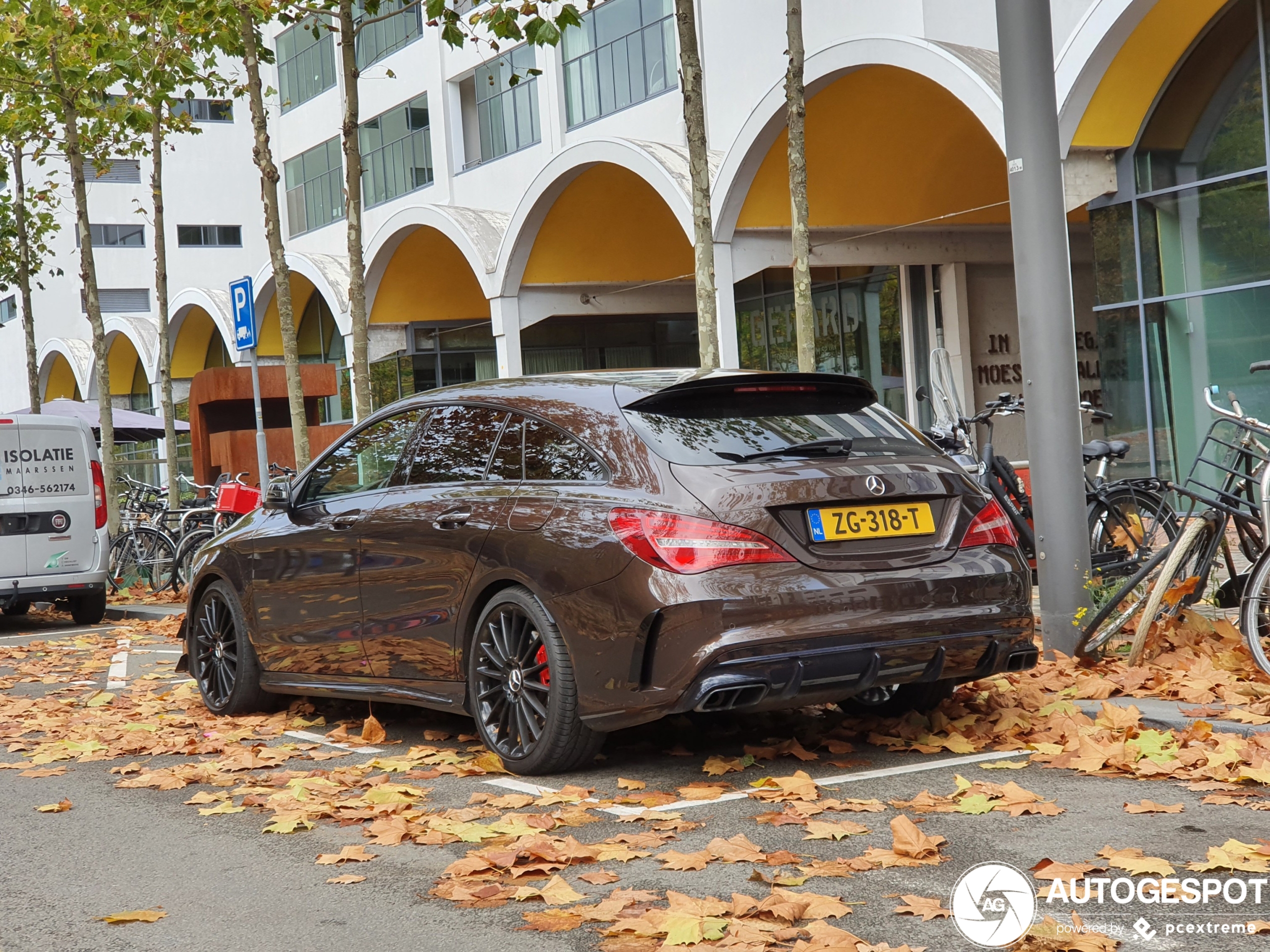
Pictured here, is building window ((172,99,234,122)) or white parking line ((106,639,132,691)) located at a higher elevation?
building window ((172,99,234,122))

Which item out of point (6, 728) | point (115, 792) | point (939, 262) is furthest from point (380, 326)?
point (115, 792)

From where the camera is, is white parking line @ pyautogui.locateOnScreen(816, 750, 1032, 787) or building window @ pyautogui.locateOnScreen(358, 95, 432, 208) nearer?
white parking line @ pyautogui.locateOnScreen(816, 750, 1032, 787)

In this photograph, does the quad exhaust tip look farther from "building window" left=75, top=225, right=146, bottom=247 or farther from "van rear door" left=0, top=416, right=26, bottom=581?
"building window" left=75, top=225, right=146, bottom=247

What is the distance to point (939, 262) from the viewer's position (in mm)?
21453

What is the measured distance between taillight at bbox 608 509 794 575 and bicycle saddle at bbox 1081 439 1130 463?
178 inches

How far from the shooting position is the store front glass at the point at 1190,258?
1394 cm

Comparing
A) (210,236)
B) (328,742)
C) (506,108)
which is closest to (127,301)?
(210,236)

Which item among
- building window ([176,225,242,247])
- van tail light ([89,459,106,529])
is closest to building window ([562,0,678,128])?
van tail light ([89,459,106,529])

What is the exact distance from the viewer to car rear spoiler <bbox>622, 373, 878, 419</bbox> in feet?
18.4

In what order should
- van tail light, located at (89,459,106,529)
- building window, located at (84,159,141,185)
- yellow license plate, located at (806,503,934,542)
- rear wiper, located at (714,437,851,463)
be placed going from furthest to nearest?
1. building window, located at (84,159,141,185)
2. van tail light, located at (89,459,106,529)
3. rear wiper, located at (714,437,851,463)
4. yellow license plate, located at (806,503,934,542)

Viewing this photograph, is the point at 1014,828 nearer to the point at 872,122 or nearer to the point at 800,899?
the point at 800,899

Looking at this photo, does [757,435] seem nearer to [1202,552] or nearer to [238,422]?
[1202,552]

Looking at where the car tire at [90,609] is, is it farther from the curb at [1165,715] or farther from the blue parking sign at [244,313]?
the curb at [1165,715]

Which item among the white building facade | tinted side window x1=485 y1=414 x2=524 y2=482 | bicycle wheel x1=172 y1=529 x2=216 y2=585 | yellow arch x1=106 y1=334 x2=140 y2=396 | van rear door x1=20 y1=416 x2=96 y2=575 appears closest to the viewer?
tinted side window x1=485 y1=414 x2=524 y2=482
